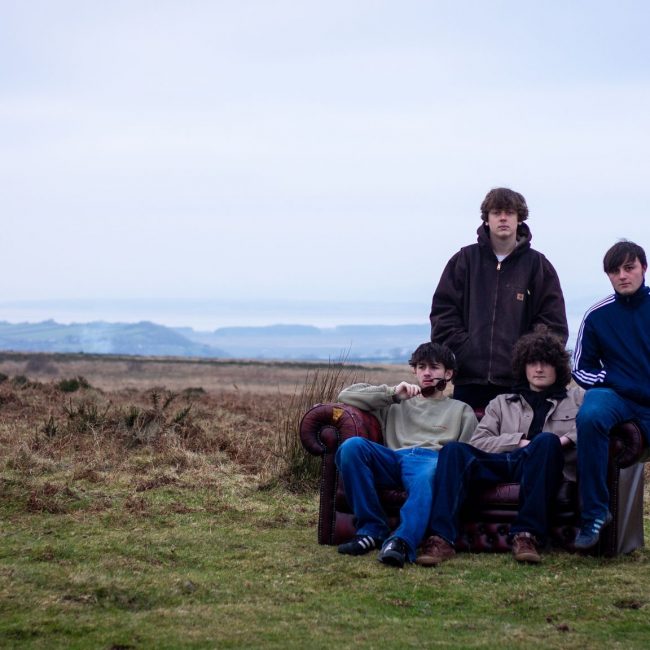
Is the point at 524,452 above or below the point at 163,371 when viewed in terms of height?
above

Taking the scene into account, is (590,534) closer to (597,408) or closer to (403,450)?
(597,408)

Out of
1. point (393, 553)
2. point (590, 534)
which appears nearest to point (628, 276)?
point (590, 534)

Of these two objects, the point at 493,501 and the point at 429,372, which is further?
the point at 429,372

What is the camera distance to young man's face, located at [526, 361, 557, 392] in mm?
6129

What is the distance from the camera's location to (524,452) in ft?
19.2

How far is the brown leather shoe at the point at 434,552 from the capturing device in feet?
18.1

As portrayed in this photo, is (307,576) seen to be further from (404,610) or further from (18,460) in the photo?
(18,460)

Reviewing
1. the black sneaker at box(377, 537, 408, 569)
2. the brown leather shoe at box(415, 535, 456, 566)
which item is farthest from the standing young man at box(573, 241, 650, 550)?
the black sneaker at box(377, 537, 408, 569)

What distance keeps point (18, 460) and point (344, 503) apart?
11.9 feet

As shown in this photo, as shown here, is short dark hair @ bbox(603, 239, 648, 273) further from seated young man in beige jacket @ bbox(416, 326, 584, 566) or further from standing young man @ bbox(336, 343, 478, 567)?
standing young man @ bbox(336, 343, 478, 567)

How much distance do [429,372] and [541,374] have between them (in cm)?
67

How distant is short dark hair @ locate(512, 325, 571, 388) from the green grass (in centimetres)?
110

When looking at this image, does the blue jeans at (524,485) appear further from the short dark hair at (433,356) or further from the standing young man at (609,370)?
the short dark hair at (433,356)

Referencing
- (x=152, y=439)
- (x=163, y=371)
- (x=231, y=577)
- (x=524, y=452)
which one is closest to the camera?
(x=231, y=577)
